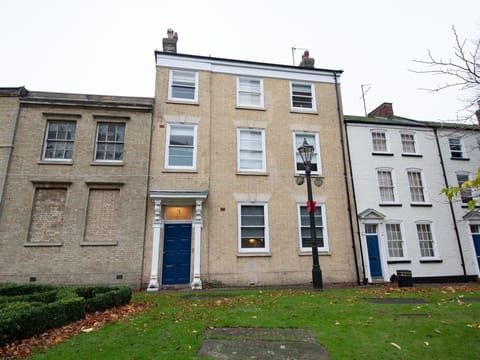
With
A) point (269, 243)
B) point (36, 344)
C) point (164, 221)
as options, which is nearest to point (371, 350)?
point (36, 344)

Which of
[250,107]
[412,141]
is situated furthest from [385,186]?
[250,107]

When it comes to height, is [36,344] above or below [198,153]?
below

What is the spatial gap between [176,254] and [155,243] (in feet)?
3.84

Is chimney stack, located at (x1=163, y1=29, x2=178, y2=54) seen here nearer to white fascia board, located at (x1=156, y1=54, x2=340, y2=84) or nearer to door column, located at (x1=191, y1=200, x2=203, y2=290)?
white fascia board, located at (x1=156, y1=54, x2=340, y2=84)

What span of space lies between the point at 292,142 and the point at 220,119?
427 centimetres

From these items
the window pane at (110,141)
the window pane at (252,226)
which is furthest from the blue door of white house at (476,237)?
the window pane at (110,141)

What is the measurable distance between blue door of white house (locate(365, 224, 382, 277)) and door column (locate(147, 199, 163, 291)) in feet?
36.5

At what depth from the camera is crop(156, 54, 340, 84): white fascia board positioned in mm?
15586

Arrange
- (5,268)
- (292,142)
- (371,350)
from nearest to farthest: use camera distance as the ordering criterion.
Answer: (371,350), (5,268), (292,142)

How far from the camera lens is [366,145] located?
17.0m

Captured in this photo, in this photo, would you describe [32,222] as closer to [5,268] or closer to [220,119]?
[5,268]

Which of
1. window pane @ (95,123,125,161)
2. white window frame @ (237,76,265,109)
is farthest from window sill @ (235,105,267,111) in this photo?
window pane @ (95,123,125,161)

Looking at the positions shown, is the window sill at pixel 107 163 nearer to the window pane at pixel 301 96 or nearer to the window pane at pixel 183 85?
the window pane at pixel 183 85

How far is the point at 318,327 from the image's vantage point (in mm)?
5898
